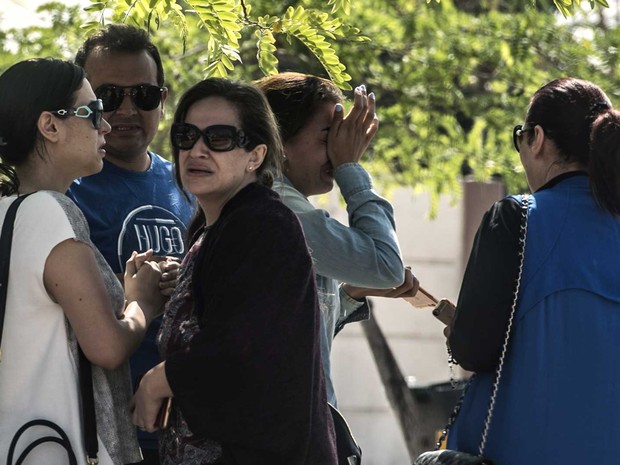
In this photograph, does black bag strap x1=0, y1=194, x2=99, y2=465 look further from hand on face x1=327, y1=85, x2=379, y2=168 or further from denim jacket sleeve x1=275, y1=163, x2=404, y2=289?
hand on face x1=327, y1=85, x2=379, y2=168

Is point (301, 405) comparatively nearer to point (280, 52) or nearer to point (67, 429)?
point (67, 429)

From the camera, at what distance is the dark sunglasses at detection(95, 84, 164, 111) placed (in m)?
3.35

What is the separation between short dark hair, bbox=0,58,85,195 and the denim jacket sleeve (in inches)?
25.9

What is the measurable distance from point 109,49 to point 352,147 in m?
0.76

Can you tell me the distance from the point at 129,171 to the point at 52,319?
79 centimetres

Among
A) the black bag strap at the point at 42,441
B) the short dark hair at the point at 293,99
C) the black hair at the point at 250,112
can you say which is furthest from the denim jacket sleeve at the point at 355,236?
the black bag strap at the point at 42,441

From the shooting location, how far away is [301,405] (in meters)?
2.53

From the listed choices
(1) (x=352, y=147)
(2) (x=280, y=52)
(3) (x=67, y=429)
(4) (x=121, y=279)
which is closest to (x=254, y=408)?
(3) (x=67, y=429)

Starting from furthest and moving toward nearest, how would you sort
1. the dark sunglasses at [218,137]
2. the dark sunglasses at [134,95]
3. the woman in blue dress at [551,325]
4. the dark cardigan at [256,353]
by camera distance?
1. the dark sunglasses at [134,95]
2. the woman in blue dress at [551,325]
3. the dark sunglasses at [218,137]
4. the dark cardigan at [256,353]

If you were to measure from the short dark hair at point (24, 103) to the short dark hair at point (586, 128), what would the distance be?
1257 millimetres

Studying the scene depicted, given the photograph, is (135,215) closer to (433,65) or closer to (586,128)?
(586,128)

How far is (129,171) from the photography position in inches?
132

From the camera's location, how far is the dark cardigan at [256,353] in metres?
2.49

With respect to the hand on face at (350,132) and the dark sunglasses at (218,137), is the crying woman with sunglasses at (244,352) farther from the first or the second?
the hand on face at (350,132)
